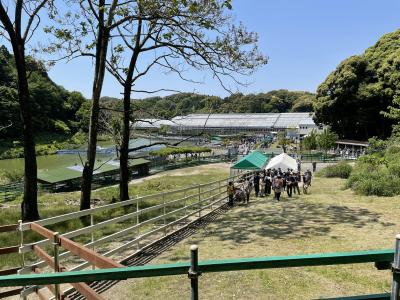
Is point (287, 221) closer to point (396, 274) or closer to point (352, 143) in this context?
point (396, 274)

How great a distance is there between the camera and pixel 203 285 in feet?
23.1

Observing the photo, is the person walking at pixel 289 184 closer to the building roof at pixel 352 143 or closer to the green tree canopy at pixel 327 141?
the building roof at pixel 352 143

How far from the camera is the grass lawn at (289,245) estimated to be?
6820 millimetres

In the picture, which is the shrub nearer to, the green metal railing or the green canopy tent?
the green canopy tent

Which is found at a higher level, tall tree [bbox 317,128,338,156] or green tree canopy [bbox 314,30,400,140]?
green tree canopy [bbox 314,30,400,140]

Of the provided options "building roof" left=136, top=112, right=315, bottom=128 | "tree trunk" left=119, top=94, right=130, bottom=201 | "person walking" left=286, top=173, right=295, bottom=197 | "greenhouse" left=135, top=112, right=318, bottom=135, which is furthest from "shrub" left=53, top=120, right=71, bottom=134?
"tree trunk" left=119, top=94, right=130, bottom=201

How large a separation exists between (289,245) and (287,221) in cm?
333

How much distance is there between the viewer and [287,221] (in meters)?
13.2

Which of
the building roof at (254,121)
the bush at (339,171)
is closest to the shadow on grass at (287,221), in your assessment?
the bush at (339,171)

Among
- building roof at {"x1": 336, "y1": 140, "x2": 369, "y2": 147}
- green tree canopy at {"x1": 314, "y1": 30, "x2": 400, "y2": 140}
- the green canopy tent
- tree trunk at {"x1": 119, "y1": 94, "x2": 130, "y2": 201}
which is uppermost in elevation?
green tree canopy at {"x1": 314, "y1": 30, "x2": 400, "y2": 140}

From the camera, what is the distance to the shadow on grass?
1135cm

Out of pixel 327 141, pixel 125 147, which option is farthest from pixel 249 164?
pixel 327 141

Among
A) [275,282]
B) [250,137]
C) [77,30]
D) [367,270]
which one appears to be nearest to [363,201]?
[367,270]

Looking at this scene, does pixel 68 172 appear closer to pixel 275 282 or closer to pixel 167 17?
pixel 167 17
